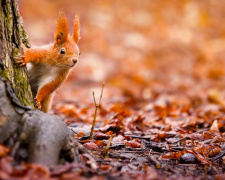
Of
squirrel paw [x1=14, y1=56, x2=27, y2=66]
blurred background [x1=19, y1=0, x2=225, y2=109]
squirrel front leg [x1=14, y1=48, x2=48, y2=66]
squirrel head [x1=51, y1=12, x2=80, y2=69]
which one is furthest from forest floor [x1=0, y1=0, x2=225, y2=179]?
squirrel paw [x1=14, y1=56, x2=27, y2=66]

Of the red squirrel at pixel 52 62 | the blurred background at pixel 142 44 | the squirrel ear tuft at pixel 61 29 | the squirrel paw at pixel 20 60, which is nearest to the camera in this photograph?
the squirrel paw at pixel 20 60

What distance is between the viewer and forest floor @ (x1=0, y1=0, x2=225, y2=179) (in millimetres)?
2197

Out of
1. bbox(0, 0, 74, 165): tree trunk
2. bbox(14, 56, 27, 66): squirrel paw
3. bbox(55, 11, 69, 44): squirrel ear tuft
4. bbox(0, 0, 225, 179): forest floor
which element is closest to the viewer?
bbox(0, 0, 74, 165): tree trunk

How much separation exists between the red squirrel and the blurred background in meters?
2.57

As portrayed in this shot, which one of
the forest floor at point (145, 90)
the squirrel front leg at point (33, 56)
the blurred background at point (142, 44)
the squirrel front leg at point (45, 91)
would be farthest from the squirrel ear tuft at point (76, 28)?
the blurred background at point (142, 44)

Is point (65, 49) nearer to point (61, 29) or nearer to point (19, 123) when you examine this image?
point (61, 29)

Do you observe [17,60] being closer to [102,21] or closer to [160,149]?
Answer: [160,149]

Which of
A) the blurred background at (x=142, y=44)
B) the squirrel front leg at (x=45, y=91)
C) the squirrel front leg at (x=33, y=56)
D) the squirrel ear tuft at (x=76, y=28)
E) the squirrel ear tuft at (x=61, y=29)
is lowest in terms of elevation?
the squirrel front leg at (x=45, y=91)

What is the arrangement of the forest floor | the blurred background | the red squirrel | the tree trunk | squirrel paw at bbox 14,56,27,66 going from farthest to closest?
the blurred background
the red squirrel
squirrel paw at bbox 14,56,27,66
the forest floor
the tree trunk

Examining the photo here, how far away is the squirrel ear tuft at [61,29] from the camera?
101 inches

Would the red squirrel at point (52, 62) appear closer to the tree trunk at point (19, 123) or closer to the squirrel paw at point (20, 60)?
the squirrel paw at point (20, 60)

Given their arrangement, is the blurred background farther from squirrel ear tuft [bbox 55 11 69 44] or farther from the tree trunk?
the tree trunk

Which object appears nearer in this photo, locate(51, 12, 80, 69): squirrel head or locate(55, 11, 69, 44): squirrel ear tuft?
locate(55, 11, 69, 44): squirrel ear tuft

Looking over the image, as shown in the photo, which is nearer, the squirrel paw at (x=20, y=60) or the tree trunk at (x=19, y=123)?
the tree trunk at (x=19, y=123)
